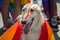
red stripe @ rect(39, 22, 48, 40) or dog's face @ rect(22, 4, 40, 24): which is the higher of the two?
dog's face @ rect(22, 4, 40, 24)

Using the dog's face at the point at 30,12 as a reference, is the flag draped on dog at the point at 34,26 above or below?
below

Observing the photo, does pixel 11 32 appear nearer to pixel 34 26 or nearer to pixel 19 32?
pixel 19 32

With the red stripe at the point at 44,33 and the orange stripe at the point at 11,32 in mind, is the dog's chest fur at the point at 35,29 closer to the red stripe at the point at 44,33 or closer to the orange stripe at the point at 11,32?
the red stripe at the point at 44,33

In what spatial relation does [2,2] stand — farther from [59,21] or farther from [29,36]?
[29,36]

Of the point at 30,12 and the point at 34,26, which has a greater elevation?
the point at 30,12

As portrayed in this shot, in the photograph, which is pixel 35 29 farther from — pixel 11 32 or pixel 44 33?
pixel 11 32

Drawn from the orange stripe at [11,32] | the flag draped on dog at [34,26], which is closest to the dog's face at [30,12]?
the flag draped on dog at [34,26]

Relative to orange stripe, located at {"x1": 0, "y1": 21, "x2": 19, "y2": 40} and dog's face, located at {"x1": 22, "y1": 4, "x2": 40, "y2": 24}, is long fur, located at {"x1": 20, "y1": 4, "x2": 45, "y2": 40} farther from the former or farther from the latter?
orange stripe, located at {"x1": 0, "y1": 21, "x2": 19, "y2": 40}

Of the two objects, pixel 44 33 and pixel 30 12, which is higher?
pixel 30 12

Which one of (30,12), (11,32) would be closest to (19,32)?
(11,32)

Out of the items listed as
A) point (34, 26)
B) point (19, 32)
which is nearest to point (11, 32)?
point (19, 32)

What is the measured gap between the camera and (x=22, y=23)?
166cm

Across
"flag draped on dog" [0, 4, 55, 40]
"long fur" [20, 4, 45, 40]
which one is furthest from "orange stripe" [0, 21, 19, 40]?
"long fur" [20, 4, 45, 40]

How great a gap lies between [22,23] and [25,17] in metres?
0.05
